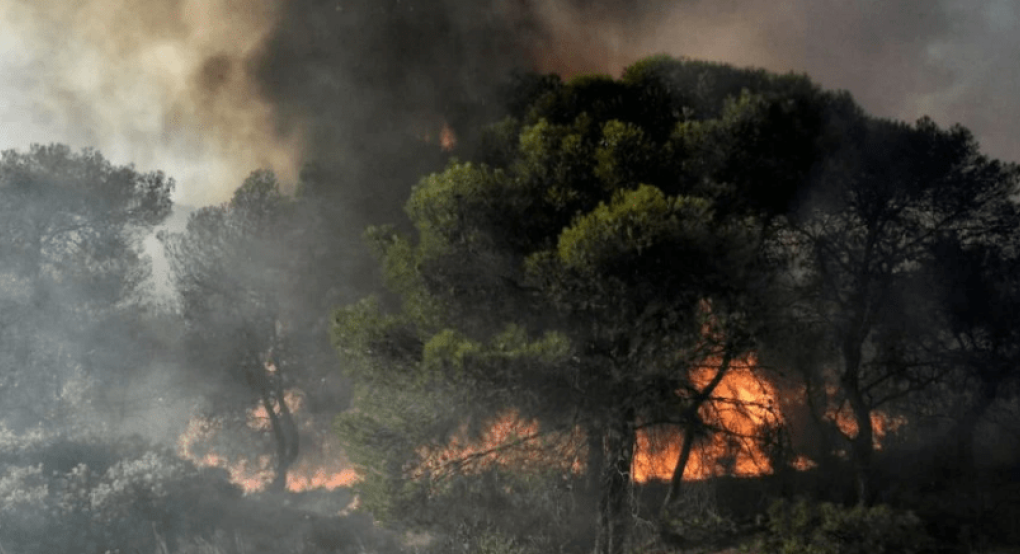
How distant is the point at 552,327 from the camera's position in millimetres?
12234

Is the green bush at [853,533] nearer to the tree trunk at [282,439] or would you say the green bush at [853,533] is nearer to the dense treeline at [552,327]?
the dense treeline at [552,327]

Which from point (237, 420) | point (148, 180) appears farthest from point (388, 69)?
point (237, 420)

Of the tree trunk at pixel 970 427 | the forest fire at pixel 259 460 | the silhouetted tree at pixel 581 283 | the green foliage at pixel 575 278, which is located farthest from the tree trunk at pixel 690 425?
the forest fire at pixel 259 460

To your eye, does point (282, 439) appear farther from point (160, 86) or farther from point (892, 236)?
point (892, 236)

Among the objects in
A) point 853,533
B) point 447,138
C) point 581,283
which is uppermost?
point 447,138

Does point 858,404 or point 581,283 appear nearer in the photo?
point 581,283

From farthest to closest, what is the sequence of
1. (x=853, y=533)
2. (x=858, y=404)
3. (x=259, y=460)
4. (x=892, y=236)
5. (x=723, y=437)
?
(x=259, y=460), (x=892, y=236), (x=858, y=404), (x=723, y=437), (x=853, y=533)

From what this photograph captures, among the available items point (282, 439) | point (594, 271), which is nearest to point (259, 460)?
point (282, 439)

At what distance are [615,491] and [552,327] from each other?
115 inches

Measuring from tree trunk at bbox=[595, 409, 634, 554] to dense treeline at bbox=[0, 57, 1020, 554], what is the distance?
4 cm

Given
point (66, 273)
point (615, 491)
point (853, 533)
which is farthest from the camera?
point (66, 273)

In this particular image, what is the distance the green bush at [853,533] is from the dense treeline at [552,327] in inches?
3.9

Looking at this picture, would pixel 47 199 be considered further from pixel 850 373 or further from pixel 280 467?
pixel 850 373

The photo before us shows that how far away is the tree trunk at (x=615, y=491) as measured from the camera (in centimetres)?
1238
